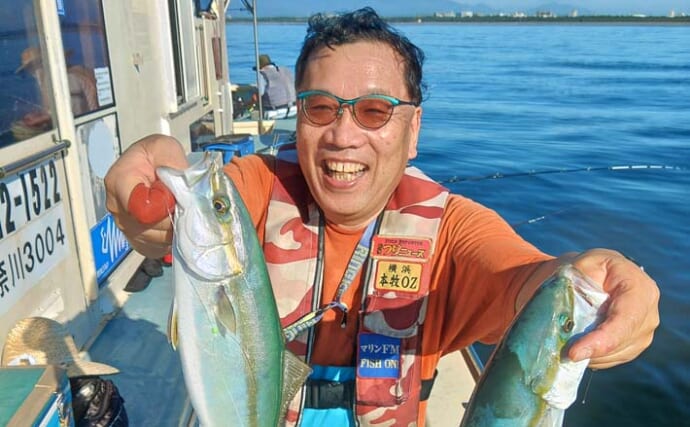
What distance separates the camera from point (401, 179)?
2.71m

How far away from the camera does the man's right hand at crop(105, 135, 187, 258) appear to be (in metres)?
1.92

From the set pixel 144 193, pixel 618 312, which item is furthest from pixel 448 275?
pixel 144 193

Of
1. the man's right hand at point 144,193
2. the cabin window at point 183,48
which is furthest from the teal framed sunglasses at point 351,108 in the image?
the cabin window at point 183,48

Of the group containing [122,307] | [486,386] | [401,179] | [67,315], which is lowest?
[122,307]

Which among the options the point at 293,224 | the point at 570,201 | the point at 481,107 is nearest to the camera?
the point at 293,224

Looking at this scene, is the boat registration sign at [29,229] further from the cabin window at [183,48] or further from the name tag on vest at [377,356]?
the cabin window at [183,48]

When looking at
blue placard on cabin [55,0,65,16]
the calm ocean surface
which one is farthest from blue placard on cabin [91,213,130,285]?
the calm ocean surface

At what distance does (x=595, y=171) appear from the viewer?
573 inches

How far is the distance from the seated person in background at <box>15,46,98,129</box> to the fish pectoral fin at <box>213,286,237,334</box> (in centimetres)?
259

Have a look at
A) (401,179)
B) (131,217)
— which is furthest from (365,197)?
(131,217)

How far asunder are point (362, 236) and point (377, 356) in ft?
1.82

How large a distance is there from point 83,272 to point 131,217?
2.60 m

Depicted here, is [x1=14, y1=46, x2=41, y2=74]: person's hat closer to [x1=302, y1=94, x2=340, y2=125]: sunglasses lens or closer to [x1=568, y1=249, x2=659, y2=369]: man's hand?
[x1=302, y1=94, x2=340, y2=125]: sunglasses lens

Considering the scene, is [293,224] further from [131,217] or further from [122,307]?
[122,307]
